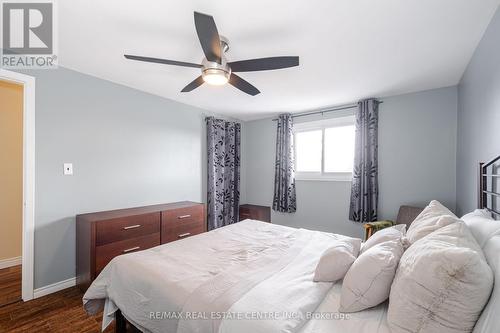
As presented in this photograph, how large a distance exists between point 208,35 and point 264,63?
1.57ft

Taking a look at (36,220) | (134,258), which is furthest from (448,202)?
(36,220)

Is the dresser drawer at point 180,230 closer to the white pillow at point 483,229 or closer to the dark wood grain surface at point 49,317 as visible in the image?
the dark wood grain surface at point 49,317

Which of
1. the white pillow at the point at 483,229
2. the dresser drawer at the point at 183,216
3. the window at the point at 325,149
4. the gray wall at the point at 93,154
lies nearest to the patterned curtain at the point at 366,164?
the window at the point at 325,149

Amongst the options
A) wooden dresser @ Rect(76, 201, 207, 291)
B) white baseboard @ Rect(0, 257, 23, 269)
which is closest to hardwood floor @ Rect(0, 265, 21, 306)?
white baseboard @ Rect(0, 257, 23, 269)

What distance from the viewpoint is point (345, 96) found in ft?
10.1

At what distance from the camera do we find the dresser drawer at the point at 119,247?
219 centimetres

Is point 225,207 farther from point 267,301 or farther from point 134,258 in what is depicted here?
point 267,301

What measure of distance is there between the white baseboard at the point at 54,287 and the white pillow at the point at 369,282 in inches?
110

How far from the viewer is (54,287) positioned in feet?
7.45

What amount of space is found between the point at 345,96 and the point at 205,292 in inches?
117

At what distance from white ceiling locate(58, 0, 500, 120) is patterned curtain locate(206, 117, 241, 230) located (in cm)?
125

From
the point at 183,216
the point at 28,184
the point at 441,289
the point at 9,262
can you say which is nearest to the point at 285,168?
the point at 183,216

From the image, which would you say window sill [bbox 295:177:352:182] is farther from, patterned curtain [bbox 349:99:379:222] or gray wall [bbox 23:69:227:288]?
gray wall [bbox 23:69:227:288]

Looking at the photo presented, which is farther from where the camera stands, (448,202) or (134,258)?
(448,202)
